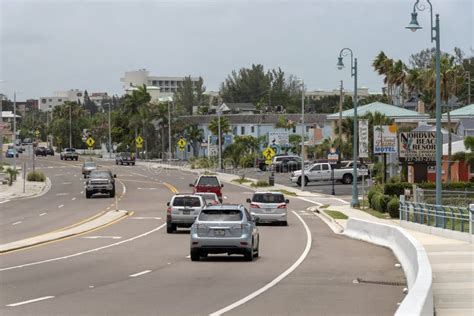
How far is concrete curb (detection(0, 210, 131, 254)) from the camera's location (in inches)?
1248

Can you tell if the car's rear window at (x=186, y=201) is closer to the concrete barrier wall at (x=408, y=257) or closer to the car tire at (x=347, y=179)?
the concrete barrier wall at (x=408, y=257)

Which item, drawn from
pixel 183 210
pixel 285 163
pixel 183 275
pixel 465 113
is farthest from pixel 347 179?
pixel 183 275

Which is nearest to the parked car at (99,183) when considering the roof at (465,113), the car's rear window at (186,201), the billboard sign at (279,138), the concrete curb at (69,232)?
the concrete curb at (69,232)

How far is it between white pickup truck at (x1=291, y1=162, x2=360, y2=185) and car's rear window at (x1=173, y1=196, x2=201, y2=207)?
1801 inches

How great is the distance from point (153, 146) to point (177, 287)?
469 ft

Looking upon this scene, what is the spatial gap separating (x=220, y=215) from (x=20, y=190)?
5246cm

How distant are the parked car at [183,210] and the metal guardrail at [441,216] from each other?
8.78 metres

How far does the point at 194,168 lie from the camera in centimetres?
11800

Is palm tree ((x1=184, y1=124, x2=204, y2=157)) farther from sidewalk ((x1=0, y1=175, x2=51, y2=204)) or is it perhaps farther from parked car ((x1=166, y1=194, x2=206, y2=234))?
parked car ((x1=166, y1=194, x2=206, y2=234))

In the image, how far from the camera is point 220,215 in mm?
26984

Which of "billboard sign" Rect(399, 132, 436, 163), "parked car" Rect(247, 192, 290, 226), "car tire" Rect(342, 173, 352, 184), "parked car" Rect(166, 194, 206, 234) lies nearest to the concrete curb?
"parked car" Rect(166, 194, 206, 234)

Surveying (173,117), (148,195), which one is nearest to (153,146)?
(173,117)

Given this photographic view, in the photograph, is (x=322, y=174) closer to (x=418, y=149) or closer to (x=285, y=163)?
(x=418, y=149)

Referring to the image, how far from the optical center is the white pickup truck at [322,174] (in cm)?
8512
